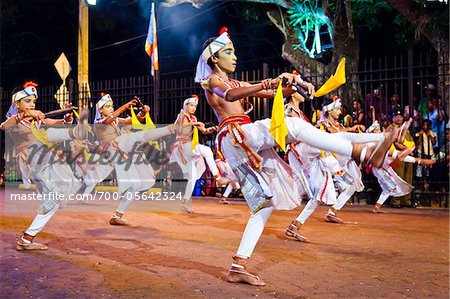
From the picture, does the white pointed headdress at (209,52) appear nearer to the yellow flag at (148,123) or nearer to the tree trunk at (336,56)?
the yellow flag at (148,123)

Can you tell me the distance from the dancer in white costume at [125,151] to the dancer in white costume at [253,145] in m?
3.22

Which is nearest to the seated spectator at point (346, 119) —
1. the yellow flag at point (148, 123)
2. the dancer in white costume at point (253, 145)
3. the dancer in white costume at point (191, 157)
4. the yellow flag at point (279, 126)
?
the dancer in white costume at point (191, 157)

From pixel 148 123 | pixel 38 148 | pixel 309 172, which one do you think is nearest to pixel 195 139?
pixel 148 123

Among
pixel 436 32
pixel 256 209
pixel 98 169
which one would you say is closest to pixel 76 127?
pixel 256 209

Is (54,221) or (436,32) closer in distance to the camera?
(54,221)

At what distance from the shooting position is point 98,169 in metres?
11.0

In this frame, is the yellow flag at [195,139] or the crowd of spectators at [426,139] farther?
the yellow flag at [195,139]

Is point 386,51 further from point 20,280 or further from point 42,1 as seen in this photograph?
point 20,280

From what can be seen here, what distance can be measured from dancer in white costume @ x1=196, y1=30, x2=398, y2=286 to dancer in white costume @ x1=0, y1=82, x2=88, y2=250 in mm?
2092

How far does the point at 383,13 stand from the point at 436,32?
602 centimetres

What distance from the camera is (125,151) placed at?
864 cm

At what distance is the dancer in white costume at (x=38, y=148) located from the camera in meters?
6.03

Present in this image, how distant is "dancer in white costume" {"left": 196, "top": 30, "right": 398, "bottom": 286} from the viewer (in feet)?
14.0

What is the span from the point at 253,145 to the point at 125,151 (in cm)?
451
